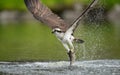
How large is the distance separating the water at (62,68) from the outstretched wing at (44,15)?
1162mm

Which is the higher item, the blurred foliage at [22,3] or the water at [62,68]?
the blurred foliage at [22,3]

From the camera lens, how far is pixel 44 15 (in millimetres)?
17484

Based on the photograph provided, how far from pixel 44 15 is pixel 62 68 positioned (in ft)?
5.52

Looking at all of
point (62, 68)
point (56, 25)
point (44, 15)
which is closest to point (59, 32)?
point (56, 25)

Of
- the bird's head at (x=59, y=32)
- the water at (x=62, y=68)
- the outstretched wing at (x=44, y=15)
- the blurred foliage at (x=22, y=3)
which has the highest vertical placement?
the blurred foliage at (x=22, y=3)

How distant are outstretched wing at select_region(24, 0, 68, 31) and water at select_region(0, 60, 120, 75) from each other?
1.16 meters

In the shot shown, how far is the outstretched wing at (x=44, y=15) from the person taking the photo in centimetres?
1727

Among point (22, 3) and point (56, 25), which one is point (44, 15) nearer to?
point (56, 25)

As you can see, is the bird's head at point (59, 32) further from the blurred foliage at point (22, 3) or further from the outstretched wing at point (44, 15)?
the blurred foliage at point (22, 3)

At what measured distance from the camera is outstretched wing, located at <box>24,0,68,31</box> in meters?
17.3

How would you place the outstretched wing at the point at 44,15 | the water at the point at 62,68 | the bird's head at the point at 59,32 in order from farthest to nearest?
the outstretched wing at the point at 44,15, the bird's head at the point at 59,32, the water at the point at 62,68

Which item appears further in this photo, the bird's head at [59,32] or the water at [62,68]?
the bird's head at [59,32]

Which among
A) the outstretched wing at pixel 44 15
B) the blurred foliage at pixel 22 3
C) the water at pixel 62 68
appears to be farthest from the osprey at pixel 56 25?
the blurred foliage at pixel 22 3

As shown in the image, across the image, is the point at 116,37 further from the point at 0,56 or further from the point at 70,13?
the point at 70,13
